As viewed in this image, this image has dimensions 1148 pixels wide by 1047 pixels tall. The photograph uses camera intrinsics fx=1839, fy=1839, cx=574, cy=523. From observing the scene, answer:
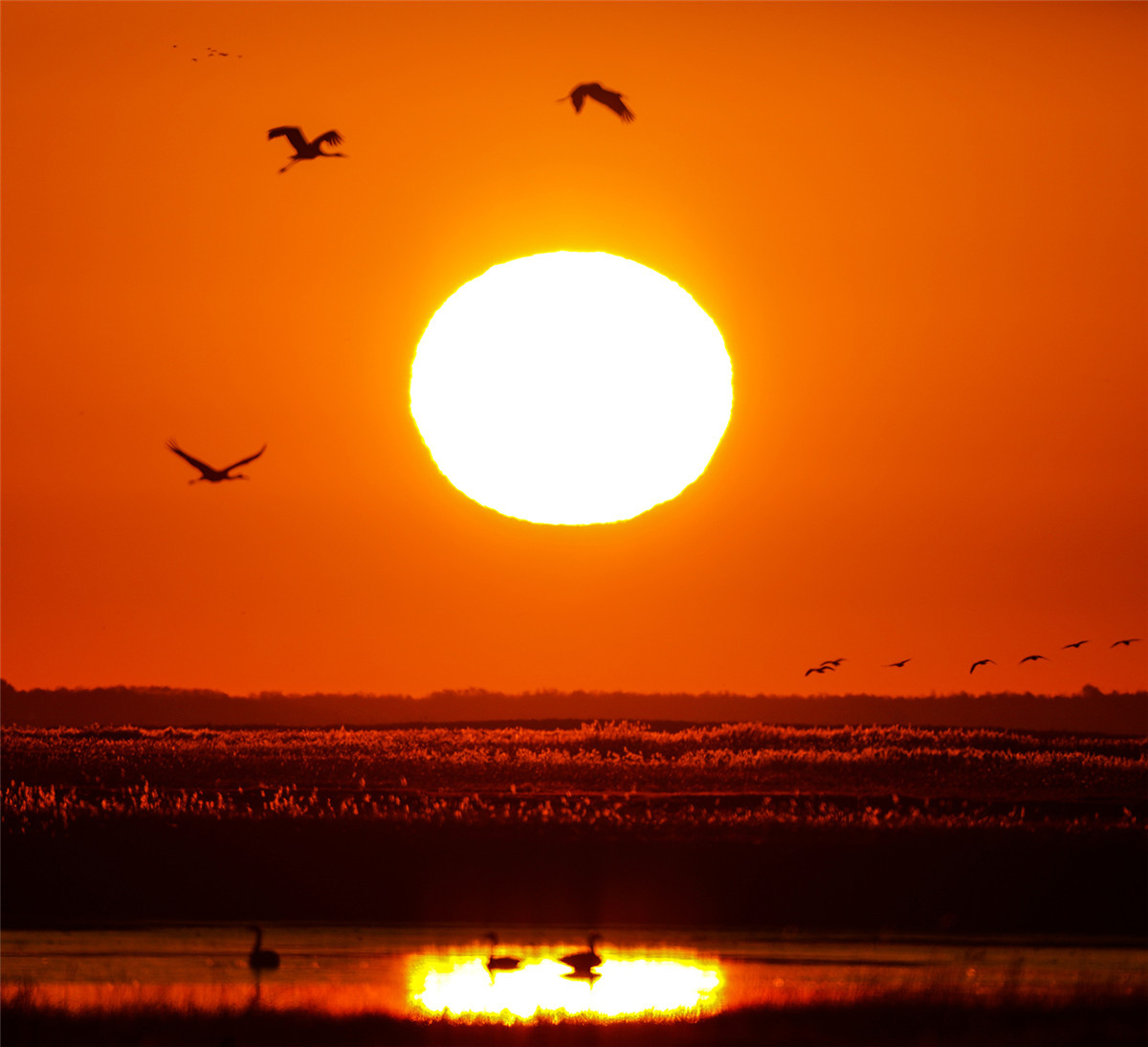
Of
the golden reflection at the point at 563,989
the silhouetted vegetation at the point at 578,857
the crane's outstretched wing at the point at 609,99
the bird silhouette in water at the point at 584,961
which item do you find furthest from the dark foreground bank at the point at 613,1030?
the crane's outstretched wing at the point at 609,99

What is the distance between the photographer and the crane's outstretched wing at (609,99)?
1098 inches

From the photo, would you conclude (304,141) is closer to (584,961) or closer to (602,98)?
(602,98)

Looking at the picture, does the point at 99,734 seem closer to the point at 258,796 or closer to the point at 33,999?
the point at 258,796

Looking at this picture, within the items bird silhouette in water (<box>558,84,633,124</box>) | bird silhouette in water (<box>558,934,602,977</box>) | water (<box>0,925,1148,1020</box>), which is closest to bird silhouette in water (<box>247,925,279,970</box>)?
water (<box>0,925,1148,1020</box>)

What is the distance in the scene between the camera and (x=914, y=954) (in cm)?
2756

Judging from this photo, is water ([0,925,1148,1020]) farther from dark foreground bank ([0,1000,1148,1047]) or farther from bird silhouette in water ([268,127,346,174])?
bird silhouette in water ([268,127,346,174])

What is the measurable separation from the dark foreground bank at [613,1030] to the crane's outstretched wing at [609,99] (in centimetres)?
1347

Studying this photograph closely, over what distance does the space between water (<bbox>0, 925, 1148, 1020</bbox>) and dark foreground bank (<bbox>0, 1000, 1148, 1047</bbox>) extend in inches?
18.5

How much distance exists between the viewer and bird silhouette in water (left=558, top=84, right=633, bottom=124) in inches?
1097

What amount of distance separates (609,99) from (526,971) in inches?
513

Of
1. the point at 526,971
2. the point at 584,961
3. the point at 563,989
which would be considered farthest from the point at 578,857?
the point at 563,989

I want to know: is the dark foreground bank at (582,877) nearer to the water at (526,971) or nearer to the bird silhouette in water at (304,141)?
the water at (526,971)

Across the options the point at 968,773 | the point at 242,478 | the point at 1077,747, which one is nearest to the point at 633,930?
the point at 242,478

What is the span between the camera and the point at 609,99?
28.1 meters
